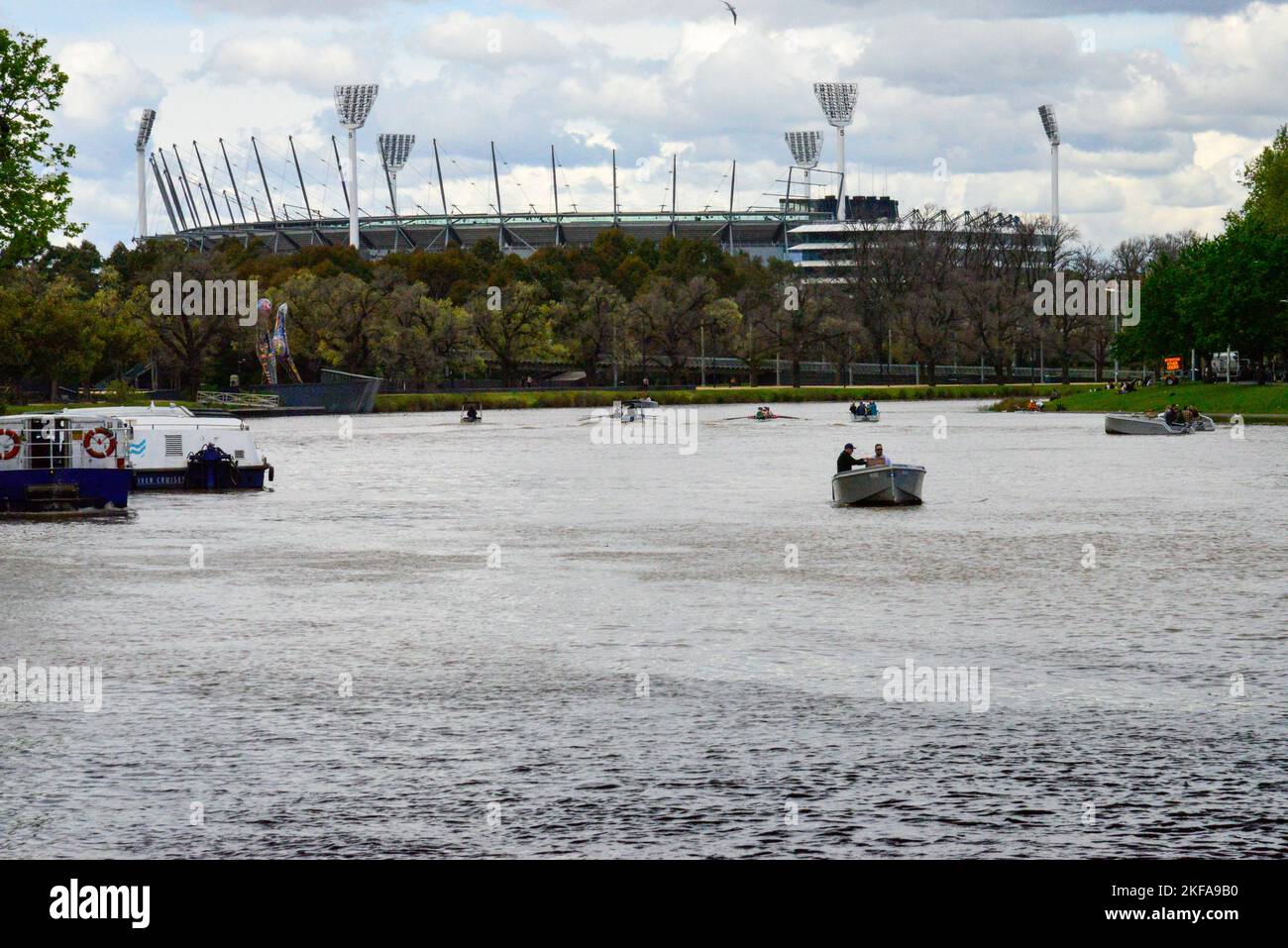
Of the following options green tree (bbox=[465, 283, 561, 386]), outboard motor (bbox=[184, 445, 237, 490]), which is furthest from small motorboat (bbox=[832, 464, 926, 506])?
green tree (bbox=[465, 283, 561, 386])

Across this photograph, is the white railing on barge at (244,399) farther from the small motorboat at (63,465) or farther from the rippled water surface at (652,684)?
the rippled water surface at (652,684)

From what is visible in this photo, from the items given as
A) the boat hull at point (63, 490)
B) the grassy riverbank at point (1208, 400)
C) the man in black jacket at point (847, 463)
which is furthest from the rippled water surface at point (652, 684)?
the grassy riverbank at point (1208, 400)

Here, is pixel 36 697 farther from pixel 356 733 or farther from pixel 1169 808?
pixel 1169 808

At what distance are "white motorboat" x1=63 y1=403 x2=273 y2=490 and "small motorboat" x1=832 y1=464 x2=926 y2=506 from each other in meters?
24.9

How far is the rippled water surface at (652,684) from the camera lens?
55.4ft

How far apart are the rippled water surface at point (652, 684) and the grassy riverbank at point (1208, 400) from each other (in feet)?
244

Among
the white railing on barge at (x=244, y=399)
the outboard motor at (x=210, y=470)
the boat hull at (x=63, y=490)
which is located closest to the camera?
the boat hull at (x=63, y=490)

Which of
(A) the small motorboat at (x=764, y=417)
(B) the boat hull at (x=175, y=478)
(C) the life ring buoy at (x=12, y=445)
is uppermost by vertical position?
(A) the small motorboat at (x=764, y=417)

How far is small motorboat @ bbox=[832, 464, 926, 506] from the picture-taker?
5772cm

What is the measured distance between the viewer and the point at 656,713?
22234 millimetres

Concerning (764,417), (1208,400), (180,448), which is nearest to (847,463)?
(180,448)

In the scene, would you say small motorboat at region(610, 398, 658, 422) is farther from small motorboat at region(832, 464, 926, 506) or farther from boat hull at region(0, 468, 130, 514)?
boat hull at region(0, 468, 130, 514)

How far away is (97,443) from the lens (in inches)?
2341
